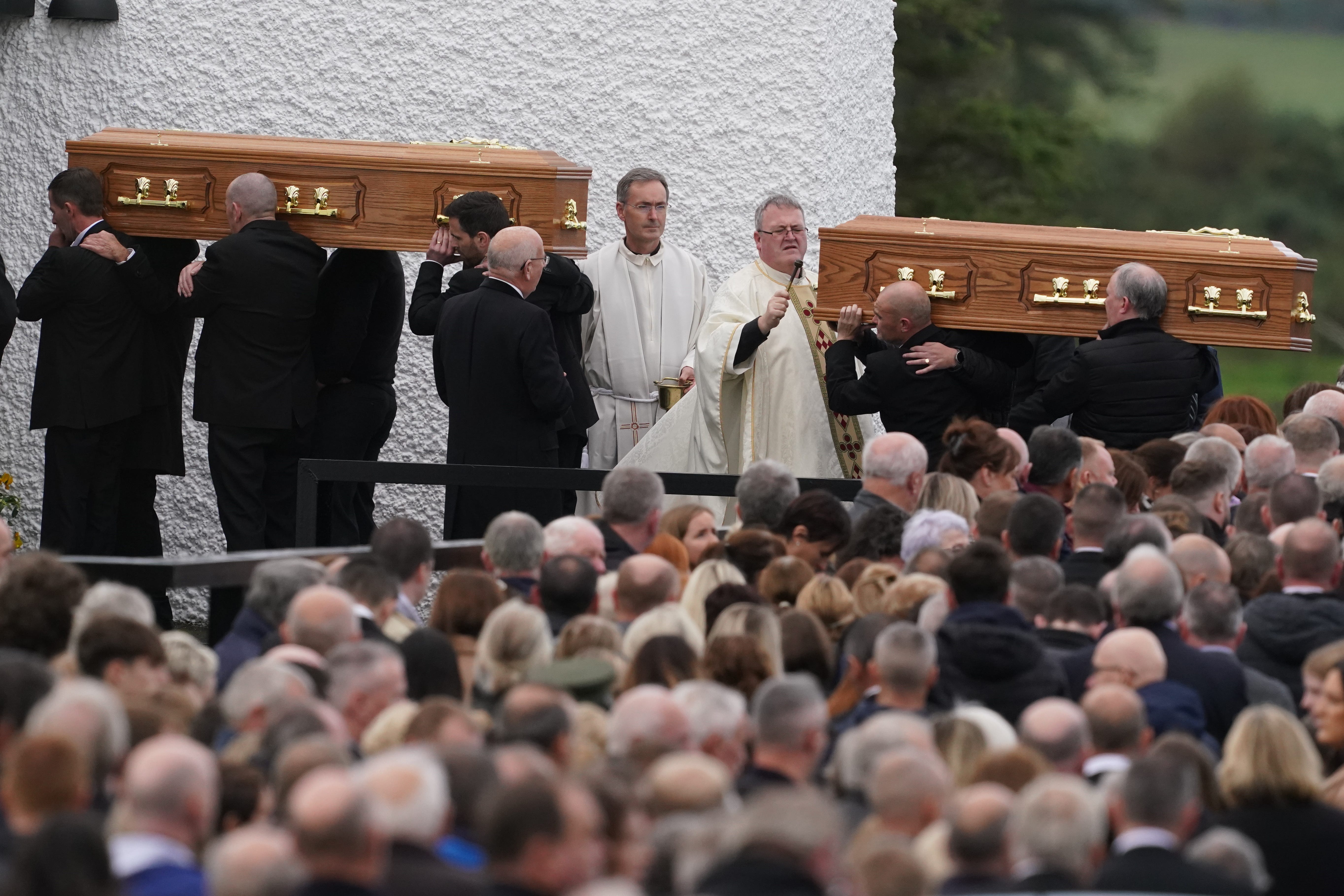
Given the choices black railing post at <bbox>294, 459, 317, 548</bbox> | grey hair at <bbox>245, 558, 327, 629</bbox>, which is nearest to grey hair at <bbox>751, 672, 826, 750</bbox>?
grey hair at <bbox>245, 558, 327, 629</bbox>

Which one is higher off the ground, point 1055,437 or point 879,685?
point 1055,437

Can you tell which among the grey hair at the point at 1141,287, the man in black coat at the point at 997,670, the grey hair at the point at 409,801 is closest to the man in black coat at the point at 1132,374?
the grey hair at the point at 1141,287

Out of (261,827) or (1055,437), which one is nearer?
(261,827)

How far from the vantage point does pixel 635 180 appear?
9086 millimetres

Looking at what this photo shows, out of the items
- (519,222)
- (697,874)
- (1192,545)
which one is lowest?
(697,874)

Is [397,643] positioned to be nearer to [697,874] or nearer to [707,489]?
[697,874]

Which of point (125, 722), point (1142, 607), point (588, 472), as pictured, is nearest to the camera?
point (125, 722)

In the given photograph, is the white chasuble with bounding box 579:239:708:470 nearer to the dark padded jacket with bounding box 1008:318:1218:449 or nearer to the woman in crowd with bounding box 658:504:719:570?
the dark padded jacket with bounding box 1008:318:1218:449

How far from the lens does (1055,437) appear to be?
7008mm

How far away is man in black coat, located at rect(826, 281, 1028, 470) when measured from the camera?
27.1 ft

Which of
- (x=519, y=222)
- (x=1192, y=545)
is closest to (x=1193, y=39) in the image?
(x=519, y=222)

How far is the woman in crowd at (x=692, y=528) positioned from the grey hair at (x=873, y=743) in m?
2.27

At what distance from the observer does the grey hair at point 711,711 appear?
14.0 ft

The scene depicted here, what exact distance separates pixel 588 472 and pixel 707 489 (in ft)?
1.38
